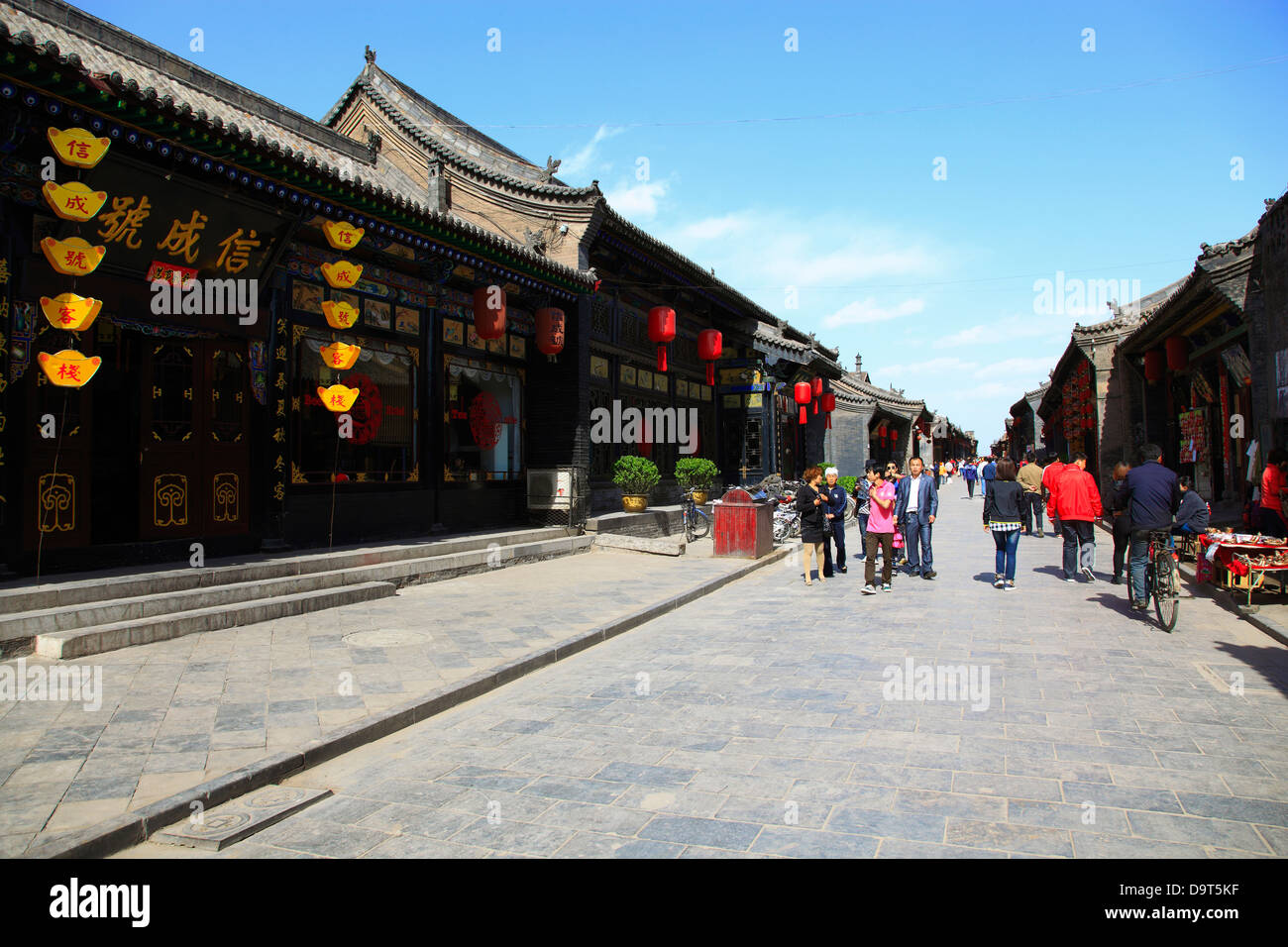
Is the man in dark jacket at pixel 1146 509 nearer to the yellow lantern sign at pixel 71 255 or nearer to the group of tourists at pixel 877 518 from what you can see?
the group of tourists at pixel 877 518

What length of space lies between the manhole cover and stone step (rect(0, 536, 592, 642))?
1.43 m

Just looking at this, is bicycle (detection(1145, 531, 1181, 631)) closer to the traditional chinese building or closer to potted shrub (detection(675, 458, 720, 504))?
the traditional chinese building

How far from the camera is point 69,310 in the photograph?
6.34m

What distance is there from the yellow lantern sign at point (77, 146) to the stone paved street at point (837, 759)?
5.14m

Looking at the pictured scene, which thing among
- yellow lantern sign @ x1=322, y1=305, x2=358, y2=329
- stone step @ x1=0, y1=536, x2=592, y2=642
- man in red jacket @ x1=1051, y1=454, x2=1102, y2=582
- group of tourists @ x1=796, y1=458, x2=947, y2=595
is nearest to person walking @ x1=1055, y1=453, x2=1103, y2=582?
man in red jacket @ x1=1051, y1=454, x2=1102, y2=582

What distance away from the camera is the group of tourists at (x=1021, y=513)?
26.0 ft

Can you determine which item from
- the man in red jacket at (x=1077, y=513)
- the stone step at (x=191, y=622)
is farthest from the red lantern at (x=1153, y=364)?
the stone step at (x=191, y=622)

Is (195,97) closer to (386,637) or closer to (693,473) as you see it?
(386,637)

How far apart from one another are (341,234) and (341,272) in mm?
436

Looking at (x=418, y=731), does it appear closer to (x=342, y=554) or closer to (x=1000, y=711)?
(x=1000, y=711)

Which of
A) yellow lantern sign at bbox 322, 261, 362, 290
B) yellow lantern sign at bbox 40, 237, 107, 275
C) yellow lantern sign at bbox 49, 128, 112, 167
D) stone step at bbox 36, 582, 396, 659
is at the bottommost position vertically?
stone step at bbox 36, 582, 396, 659

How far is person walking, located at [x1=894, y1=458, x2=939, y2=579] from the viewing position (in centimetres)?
1062
